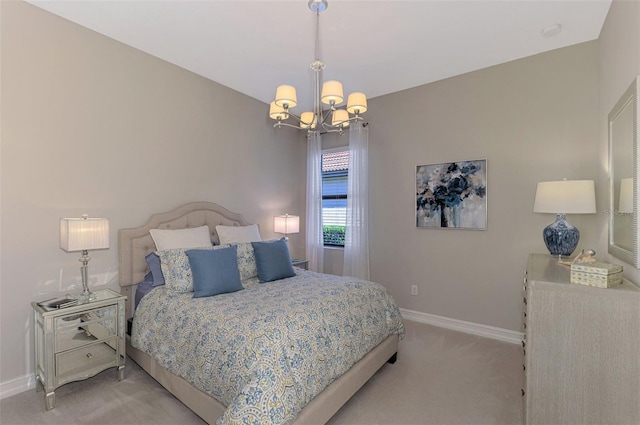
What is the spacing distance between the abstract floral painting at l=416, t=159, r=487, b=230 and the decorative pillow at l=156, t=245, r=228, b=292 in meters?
2.64

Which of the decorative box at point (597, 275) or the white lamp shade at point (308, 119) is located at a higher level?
the white lamp shade at point (308, 119)

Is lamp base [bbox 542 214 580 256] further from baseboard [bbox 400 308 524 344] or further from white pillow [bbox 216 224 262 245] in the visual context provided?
white pillow [bbox 216 224 262 245]

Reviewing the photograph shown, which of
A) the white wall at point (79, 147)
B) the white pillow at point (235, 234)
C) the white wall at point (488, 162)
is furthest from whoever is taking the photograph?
the white pillow at point (235, 234)

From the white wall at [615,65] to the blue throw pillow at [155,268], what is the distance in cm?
322

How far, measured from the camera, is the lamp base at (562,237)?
7.94ft

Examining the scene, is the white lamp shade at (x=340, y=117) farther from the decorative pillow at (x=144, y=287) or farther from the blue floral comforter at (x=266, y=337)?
the decorative pillow at (x=144, y=287)

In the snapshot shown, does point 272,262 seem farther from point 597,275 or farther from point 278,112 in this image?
point 597,275

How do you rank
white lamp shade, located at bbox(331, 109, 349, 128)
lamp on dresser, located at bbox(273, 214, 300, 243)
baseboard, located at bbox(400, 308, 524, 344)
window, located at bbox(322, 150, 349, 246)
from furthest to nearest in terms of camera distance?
window, located at bbox(322, 150, 349, 246), lamp on dresser, located at bbox(273, 214, 300, 243), baseboard, located at bbox(400, 308, 524, 344), white lamp shade, located at bbox(331, 109, 349, 128)

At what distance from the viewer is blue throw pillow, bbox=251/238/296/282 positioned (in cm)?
283

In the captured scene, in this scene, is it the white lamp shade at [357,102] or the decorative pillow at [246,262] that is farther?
the decorative pillow at [246,262]

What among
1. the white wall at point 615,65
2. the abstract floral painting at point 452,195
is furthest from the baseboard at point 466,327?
the white wall at point 615,65

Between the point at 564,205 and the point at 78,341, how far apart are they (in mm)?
3783

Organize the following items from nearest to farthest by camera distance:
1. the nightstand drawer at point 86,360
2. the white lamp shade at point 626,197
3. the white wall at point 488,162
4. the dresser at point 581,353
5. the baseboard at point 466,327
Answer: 1. the dresser at point 581,353
2. the white lamp shade at point 626,197
3. the nightstand drawer at point 86,360
4. the white wall at point 488,162
5. the baseboard at point 466,327

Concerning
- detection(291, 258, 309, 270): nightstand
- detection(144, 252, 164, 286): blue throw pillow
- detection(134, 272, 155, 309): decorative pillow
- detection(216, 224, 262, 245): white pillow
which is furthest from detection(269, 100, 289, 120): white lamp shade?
detection(291, 258, 309, 270): nightstand
